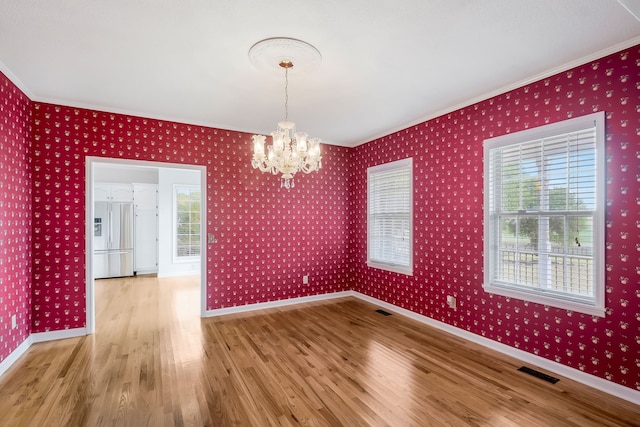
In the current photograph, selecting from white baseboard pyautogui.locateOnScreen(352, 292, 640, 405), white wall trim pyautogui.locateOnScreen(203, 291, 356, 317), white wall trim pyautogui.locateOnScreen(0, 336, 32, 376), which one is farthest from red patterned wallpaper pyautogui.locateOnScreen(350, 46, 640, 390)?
white wall trim pyautogui.locateOnScreen(0, 336, 32, 376)

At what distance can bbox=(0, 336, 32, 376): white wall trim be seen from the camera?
2745 millimetres

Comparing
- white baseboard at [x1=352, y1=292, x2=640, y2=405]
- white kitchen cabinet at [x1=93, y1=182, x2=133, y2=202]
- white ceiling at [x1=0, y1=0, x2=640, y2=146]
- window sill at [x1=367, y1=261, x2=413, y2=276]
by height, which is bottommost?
white baseboard at [x1=352, y1=292, x2=640, y2=405]

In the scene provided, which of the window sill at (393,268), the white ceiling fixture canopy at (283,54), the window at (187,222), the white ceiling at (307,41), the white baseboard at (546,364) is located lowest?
the white baseboard at (546,364)

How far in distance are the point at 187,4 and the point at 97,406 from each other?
294cm

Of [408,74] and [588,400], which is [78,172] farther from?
[588,400]

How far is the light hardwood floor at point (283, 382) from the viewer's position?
6.98ft

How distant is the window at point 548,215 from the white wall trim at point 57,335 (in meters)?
4.80

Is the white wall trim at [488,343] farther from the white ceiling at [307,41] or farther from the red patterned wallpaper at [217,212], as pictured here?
the white ceiling at [307,41]

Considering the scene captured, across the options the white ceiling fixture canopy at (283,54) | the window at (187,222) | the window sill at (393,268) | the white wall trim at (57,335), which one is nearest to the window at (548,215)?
the window sill at (393,268)

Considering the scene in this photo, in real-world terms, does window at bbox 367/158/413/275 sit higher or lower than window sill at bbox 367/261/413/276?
higher

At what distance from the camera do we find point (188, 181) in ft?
25.0

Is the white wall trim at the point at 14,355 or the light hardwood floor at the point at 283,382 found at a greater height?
the white wall trim at the point at 14,355

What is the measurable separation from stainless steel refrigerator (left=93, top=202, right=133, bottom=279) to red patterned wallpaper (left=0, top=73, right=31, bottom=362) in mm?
4013

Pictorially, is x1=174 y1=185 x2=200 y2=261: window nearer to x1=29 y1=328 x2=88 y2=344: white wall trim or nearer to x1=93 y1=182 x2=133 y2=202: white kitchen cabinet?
x1=93 y1=182 x2=133 y2=202: white kitchen cabinet
